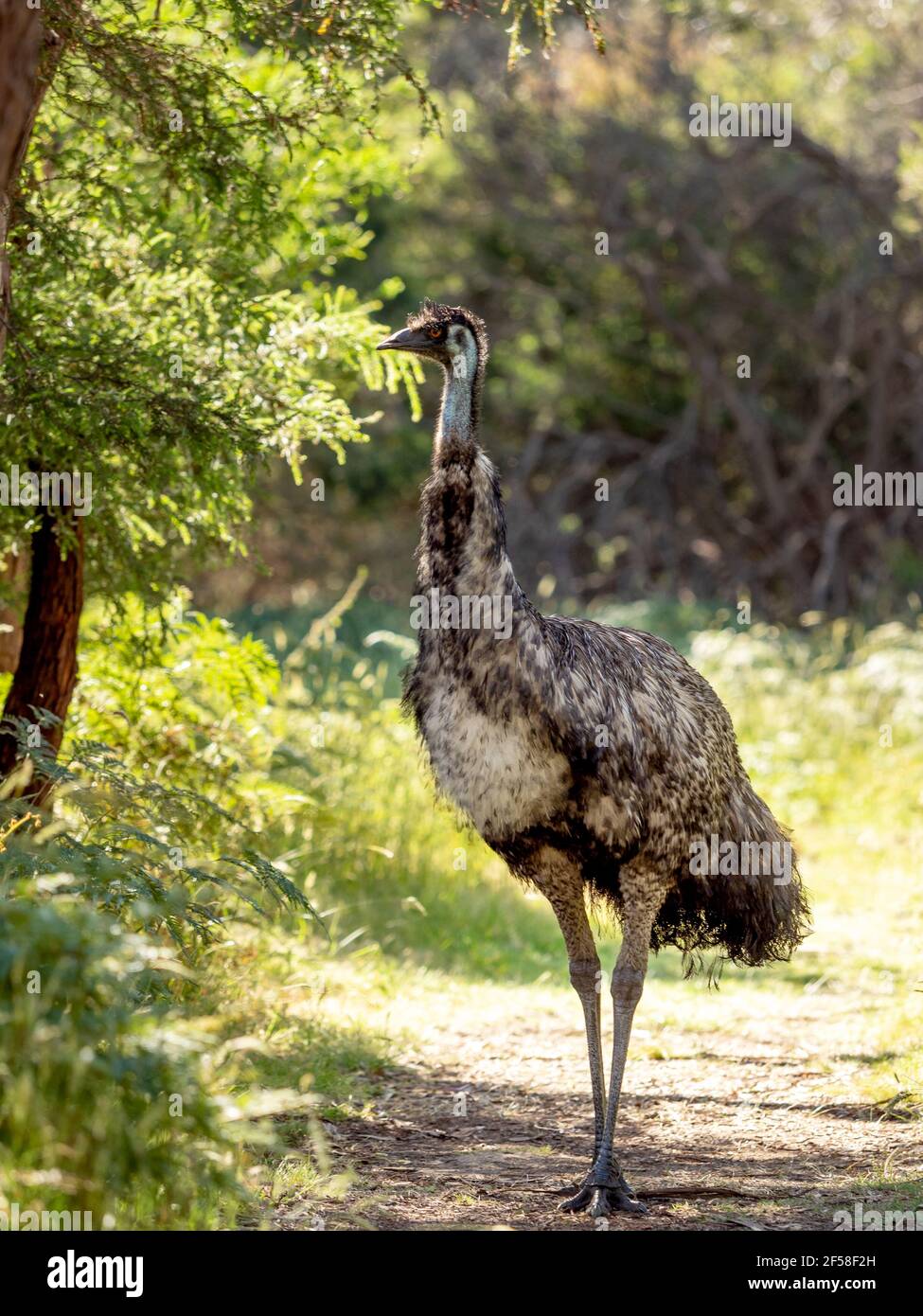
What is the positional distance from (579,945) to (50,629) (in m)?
2.53

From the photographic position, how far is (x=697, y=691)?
5930mm

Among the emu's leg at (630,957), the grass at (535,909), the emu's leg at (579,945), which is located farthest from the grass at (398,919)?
the emu's leg at (630,957)

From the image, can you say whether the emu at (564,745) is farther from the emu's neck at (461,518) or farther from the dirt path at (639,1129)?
the dirt path at (639,1129)

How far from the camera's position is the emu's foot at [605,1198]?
508cm

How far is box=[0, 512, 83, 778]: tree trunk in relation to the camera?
21.6 feet

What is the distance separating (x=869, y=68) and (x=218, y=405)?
16655 millimetres

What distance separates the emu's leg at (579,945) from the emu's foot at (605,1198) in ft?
0.45

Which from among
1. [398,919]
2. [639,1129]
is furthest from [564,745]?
[398,919]

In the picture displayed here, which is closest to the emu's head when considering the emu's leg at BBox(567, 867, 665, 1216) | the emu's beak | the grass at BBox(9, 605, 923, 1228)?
the emu's beak

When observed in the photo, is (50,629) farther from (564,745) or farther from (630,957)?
(630,957)

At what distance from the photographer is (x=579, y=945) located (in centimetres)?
567

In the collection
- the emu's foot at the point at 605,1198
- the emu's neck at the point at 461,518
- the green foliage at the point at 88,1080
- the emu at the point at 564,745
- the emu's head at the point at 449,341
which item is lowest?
the emu's foot at the point at 605,1198

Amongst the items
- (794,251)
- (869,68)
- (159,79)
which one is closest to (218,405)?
(159,79)

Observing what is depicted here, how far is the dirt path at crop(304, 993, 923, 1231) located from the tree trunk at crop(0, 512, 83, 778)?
211 cm
